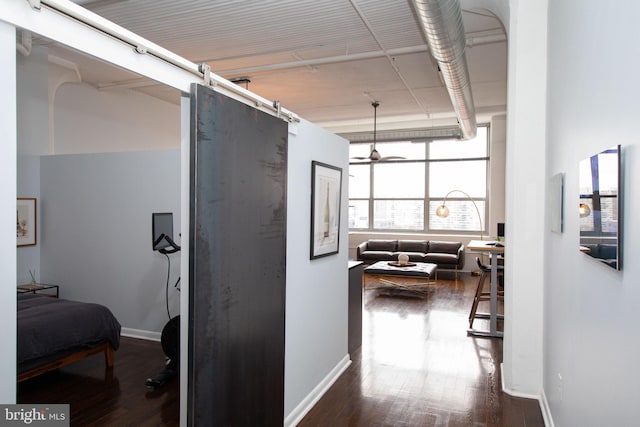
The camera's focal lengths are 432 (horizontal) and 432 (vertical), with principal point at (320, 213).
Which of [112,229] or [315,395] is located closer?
[315,395]

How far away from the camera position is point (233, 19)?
4.60 meters

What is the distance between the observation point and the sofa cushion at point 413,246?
9.89 m

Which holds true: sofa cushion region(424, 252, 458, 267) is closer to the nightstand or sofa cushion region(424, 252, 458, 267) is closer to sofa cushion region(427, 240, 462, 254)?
sofa cushion region(427, 240, 462, 254)

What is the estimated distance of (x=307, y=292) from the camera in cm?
328

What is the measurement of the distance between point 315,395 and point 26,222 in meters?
4.05

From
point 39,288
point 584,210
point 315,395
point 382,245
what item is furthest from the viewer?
point 382,245

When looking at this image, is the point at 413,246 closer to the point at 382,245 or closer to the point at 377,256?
the point at 382,245

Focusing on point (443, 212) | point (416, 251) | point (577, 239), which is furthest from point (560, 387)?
point (416, 251)

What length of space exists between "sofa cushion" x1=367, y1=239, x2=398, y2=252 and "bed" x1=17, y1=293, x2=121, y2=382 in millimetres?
6899

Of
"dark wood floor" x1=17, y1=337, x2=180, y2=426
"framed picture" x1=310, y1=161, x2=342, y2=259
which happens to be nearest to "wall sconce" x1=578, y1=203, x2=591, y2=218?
"framed picture" x1=310, y1=161, x2=342, y2=259

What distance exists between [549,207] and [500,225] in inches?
179

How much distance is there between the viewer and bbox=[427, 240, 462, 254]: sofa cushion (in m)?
9.60

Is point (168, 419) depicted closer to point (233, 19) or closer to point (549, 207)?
point (549, 207)

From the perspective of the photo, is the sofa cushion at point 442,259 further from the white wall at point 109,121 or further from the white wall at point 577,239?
the white wall at point 577,239
